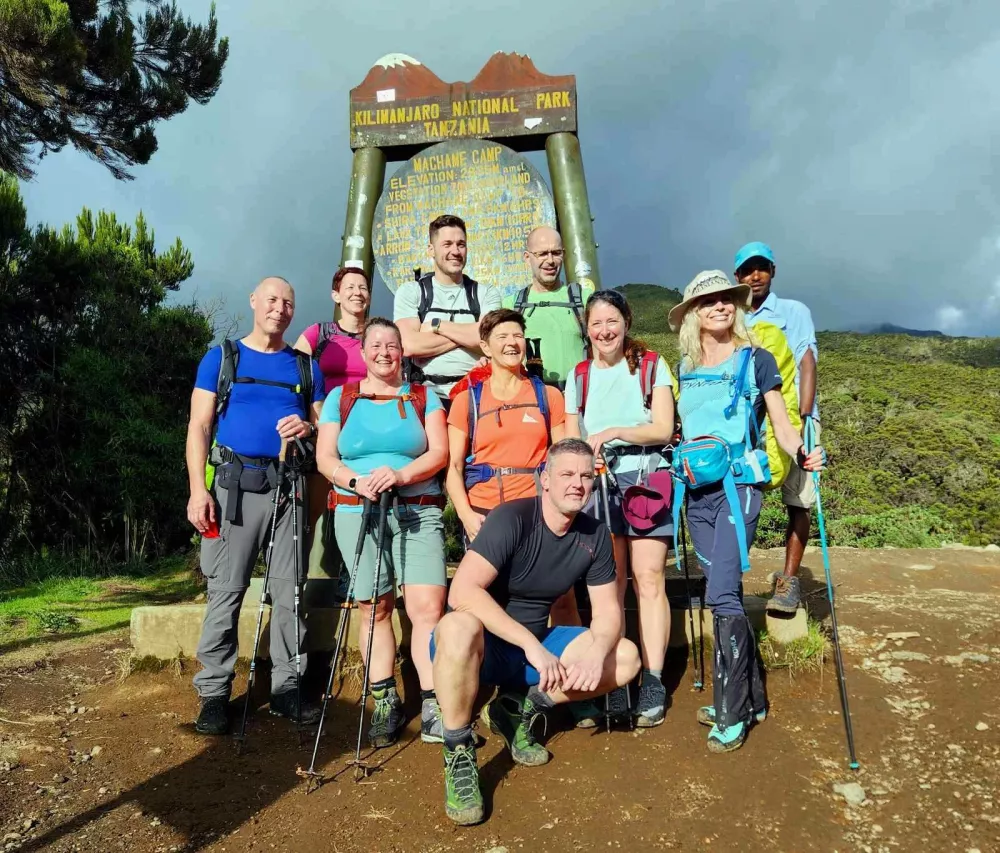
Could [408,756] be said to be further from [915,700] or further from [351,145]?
[351,145]

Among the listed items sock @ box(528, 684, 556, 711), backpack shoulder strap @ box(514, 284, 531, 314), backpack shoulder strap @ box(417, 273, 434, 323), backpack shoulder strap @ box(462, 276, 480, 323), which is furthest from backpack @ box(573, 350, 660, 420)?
sock @ box(528, 684, 556, 711)

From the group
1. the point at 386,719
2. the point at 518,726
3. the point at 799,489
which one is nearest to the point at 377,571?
the point at 386,719

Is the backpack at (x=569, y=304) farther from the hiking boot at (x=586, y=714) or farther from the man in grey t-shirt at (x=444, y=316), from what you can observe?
the hiking boot at (x=586, y=714)

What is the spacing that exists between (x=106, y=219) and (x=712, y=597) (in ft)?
39.7

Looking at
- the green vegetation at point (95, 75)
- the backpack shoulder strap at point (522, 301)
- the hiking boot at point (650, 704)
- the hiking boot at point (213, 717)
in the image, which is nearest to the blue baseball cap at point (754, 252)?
the backpack shoulder strap at point (522, 301)

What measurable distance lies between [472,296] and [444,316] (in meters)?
0.22

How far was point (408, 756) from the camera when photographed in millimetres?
3396

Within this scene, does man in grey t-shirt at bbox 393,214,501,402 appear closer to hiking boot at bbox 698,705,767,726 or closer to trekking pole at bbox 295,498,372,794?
trekking pole at bbox 295,498,372,794

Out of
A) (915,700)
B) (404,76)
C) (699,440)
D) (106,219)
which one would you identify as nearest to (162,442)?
(106,219)

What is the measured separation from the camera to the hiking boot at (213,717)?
12.1 ft

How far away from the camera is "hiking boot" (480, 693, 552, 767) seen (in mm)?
3258

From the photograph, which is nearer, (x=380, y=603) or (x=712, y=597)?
(x=712, y=597)

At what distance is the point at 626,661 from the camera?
10.6 ft

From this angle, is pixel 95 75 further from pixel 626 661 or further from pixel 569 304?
pixel 626 661
